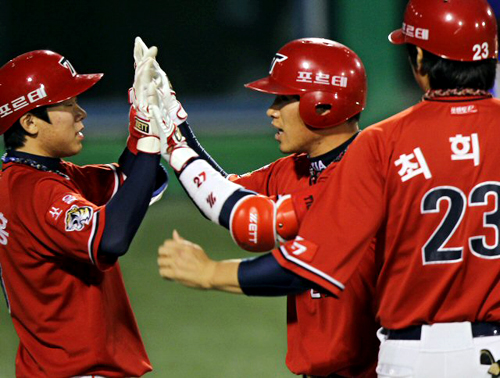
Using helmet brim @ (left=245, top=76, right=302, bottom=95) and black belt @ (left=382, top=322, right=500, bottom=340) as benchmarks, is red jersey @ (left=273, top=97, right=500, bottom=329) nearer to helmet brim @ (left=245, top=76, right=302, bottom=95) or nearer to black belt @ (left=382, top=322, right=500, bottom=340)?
black belt @ (left=382, top=322, right=500, bottom=340)

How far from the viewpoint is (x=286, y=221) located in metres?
3.88

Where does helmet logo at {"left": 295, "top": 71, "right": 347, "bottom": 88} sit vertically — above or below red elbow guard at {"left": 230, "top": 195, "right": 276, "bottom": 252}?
above

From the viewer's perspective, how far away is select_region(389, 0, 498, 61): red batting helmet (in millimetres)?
3434

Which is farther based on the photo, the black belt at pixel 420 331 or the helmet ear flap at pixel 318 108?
the helmet ear flap at pixel 318 108

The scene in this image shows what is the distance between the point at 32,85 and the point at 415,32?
185 cm

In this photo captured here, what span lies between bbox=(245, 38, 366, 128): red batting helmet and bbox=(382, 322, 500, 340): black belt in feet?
4.12

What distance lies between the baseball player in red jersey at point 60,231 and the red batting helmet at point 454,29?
1322mm

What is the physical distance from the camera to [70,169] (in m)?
4.52

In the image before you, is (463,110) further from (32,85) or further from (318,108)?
(32,85)

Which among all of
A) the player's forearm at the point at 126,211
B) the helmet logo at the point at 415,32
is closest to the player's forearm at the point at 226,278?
the player's forearm at the point at 126,211

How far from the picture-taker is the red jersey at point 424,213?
10.8ft

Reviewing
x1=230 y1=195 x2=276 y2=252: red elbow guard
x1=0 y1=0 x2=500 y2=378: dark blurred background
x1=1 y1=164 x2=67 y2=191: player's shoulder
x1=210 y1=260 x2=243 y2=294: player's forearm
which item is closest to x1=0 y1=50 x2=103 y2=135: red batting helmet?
x1=1 y1=164 x2=67 y2=191: player's shoulder

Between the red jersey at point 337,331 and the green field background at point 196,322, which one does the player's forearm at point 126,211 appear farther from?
the green field background at point 196,322

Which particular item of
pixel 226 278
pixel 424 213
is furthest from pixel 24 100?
pixel 424 213
